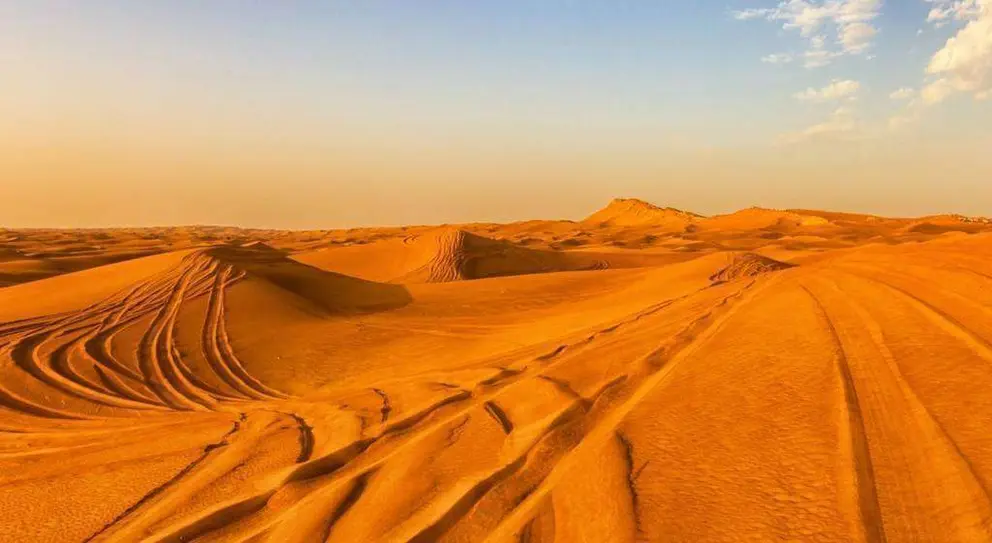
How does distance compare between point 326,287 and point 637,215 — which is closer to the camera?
point 326,287

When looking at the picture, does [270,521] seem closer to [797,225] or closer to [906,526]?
[906,526]

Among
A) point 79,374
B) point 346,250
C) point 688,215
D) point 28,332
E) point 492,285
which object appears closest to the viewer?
point 79,374

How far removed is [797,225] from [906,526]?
61.0 m

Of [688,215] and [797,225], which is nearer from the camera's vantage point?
[797,225]

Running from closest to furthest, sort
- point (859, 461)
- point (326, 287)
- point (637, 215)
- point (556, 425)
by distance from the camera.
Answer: point (859, 461) → point (556, 425) → point (326, 287) → point (637, 215)

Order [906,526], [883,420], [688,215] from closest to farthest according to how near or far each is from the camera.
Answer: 1. [906,526]
2. [883,420]
3. [688,215]

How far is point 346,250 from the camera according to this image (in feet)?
110

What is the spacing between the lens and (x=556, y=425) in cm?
449

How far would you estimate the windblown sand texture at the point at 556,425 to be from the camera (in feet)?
10.6

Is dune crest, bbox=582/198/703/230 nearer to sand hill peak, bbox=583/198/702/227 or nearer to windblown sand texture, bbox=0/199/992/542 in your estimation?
sand hill peak, bbox=583/198/702/227

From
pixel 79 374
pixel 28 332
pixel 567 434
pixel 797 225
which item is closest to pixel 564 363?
pixel 567 434

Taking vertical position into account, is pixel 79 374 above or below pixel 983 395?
below

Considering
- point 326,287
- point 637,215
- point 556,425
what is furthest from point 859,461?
point 637,215

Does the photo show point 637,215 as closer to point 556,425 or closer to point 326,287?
point 326,287
